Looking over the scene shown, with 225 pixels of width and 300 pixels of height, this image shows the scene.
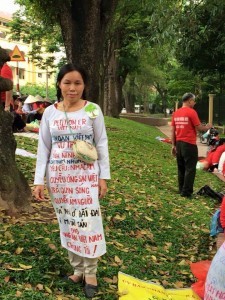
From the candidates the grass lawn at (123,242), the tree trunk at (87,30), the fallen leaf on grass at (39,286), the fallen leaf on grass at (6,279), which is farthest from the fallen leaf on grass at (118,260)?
the tree trunk at (87,30)

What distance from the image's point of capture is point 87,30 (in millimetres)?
10133

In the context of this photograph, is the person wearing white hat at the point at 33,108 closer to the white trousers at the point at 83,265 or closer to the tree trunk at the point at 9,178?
the tree trunk at the point at 9,178

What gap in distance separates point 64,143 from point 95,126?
27 centimetres

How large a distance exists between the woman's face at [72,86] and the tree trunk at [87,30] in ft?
20.9

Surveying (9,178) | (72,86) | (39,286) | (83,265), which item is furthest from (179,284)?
(72,86)

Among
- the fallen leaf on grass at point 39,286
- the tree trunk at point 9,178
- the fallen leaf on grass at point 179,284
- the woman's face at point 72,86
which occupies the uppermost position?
the woman's face at point 72,86

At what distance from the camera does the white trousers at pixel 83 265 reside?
148 inches

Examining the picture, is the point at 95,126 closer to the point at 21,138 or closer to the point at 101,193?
the point at 101,193

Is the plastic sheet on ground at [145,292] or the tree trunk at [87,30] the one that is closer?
the plastic sheet on ground at [145,292]

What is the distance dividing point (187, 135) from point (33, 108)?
8.85 meters

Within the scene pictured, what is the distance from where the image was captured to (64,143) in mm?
3615

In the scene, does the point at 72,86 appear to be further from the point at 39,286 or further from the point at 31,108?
the point at 31,108

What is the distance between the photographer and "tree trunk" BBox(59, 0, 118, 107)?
10.1 m

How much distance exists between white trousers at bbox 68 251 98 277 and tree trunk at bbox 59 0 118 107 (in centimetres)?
650
